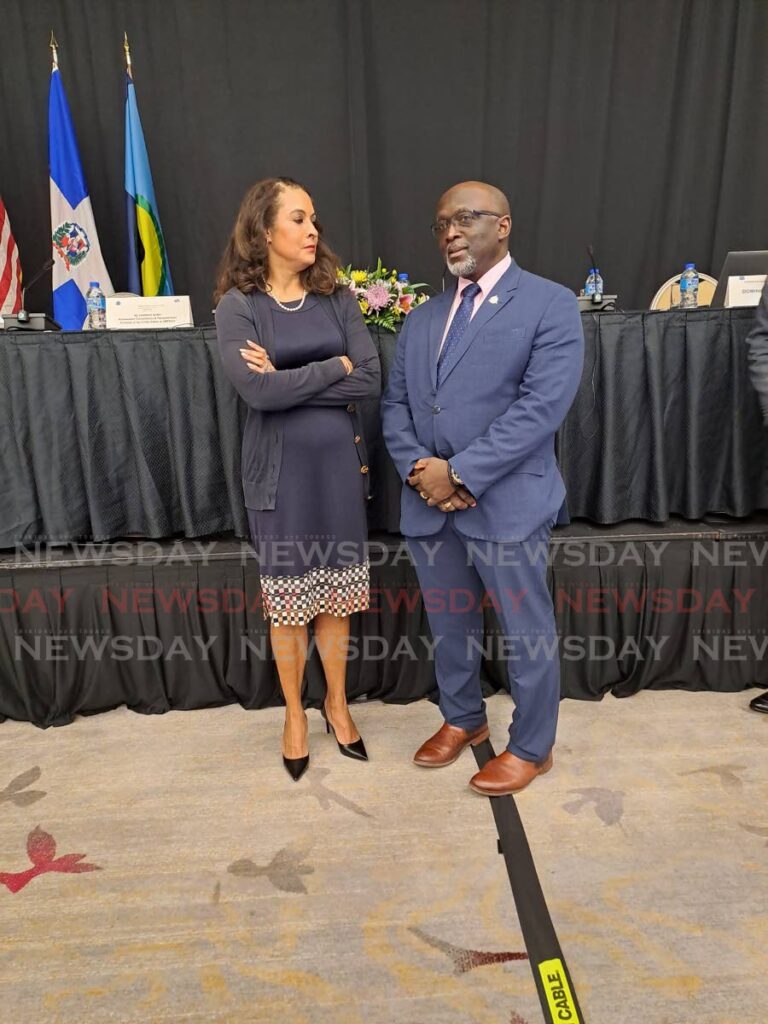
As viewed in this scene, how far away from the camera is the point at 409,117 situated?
11.3 ft

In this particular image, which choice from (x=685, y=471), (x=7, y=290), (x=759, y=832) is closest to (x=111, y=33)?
(x=7, y=290)

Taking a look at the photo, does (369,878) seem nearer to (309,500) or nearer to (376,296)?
(309,500)

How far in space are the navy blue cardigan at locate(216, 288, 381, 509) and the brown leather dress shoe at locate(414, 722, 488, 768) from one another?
2.77 ft

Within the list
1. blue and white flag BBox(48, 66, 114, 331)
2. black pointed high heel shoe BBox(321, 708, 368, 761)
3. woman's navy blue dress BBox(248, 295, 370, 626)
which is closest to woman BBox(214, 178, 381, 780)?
woman's navy blue dress BBox(248, 295, 370, 626)

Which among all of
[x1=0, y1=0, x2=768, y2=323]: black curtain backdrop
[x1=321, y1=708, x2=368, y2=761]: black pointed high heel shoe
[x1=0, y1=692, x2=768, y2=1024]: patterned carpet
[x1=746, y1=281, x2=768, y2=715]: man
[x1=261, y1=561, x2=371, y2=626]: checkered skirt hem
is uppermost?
[x1=0, y1=0, x2=768, y2=323]: black curtain backdrop

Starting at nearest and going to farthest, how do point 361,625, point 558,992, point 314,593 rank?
point 558,992 → point 314,593 → point 361,625

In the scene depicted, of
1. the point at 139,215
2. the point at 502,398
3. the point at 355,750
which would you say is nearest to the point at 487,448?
the point at 502,398

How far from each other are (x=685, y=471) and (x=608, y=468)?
290 millimetres

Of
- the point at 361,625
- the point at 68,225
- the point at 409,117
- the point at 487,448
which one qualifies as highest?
the point at 409,117

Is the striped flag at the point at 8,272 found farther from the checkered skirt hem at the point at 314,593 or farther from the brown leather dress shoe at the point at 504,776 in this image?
the brown leather dress shoe at the point at 504,776

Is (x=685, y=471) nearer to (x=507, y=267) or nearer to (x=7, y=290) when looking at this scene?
(x=507, y=267)

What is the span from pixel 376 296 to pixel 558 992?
188 cm

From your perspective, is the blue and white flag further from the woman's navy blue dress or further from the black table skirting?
the woman's navy blue dress

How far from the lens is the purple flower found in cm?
207
